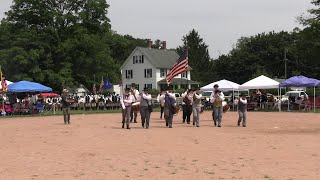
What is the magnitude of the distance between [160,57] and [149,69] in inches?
132

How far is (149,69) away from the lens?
277 feet

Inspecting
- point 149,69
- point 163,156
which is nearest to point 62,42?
point 149,69

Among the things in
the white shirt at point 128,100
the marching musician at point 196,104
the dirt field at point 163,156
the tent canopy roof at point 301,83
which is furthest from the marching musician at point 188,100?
the tent canopy roof at point 301,83

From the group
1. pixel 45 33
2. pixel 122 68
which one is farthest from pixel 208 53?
pixel 45 33

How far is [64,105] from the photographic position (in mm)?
25062

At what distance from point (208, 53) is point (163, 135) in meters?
81.5

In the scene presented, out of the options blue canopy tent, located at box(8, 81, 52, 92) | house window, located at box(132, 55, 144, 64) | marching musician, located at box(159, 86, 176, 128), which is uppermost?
house window, located at box(132, 55, 144, 64)

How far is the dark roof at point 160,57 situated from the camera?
8375 centimetres

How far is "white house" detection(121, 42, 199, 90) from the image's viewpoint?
83500 mm

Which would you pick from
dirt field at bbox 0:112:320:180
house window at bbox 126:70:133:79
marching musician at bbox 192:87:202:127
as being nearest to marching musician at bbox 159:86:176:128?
marching musician at bbox 192:87:202:127

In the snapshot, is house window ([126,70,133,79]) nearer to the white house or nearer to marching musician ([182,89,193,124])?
the white house

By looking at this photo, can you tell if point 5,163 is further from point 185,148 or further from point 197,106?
point 197,106

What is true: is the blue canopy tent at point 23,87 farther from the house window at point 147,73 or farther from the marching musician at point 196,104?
the house window at point 147,73

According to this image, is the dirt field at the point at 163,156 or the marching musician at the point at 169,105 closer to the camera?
the dirt field at the point at 163,156
